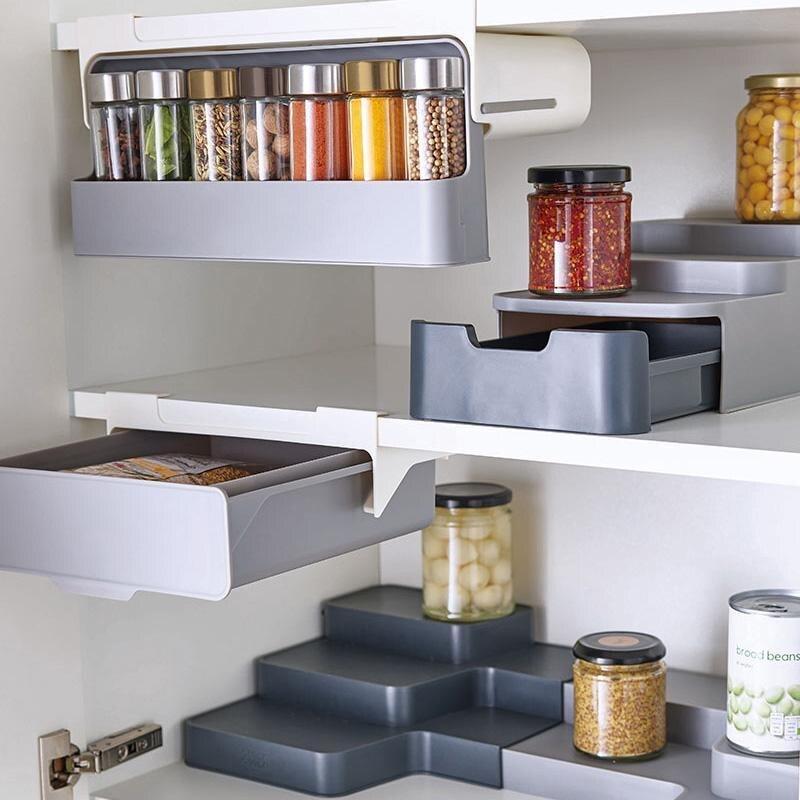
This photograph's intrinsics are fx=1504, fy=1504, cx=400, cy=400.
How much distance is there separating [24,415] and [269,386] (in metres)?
0.25

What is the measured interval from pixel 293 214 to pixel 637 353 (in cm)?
33

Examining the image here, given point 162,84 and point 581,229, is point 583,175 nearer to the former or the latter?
point 581,229

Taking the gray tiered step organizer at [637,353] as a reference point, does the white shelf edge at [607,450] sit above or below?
below

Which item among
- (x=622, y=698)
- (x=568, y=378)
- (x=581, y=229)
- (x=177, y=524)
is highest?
(x=581, y=229)

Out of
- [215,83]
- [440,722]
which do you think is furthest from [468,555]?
[215,83]

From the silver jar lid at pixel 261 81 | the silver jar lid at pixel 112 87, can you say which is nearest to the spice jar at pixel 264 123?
the silver jar lid at pixel 261 81

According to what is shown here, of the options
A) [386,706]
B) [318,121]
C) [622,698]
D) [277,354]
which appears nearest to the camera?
[318,121]

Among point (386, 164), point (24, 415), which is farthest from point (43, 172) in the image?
point (386, 164)

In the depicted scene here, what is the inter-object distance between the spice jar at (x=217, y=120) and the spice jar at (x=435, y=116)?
184 mm

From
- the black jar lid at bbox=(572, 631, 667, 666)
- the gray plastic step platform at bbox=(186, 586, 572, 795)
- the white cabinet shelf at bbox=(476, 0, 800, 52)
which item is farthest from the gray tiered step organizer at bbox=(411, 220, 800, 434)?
the gray plastic step platform at bbox=(186, 586, 572, 795)

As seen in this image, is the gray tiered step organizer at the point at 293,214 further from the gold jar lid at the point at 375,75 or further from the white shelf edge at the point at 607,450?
the white shelf edge at the point at 607,450

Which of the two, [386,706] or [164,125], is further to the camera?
[386,706]

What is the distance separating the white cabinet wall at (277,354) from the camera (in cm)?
146

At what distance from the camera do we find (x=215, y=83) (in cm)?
135
